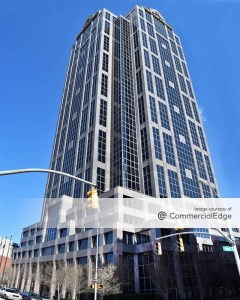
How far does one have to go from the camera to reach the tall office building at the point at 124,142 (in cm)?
4978

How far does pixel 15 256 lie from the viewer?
82.1 m

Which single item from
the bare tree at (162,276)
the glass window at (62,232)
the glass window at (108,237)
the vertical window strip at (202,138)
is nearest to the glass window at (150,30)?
the vertical window strip at (202,138)

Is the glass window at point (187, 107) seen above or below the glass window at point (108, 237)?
above

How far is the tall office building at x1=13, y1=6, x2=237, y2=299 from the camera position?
49781 mm

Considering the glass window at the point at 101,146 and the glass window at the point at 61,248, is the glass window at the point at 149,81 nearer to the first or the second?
the glass window at the point at 101,146

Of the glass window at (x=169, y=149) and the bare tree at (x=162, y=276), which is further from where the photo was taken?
the glass window at (x=169, y=149)

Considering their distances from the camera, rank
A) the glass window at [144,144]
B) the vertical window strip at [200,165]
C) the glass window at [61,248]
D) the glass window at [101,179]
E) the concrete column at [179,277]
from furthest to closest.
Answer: the vertical window strip at [200,165]
the glass window at [144,144]
the glass window at [101,179]
the glass window at [61,248]
the concrete column at [179,277]

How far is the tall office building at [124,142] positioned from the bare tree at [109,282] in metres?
4.81

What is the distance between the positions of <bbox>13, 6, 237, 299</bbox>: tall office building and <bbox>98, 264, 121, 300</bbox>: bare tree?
15.8 ft

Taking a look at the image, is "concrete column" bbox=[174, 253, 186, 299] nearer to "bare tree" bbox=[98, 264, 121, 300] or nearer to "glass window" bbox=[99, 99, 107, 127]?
"bare tree" bbox=[98, 264, 121, 300]

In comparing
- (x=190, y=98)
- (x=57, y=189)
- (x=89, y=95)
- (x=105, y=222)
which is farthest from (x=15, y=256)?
(x=190, y=98)

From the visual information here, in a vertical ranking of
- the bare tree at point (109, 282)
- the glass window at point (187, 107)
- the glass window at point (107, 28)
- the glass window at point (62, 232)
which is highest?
the glass window at point (107, 28)

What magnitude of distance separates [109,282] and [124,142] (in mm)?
42169

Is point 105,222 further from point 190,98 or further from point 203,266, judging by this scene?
point 190,98
